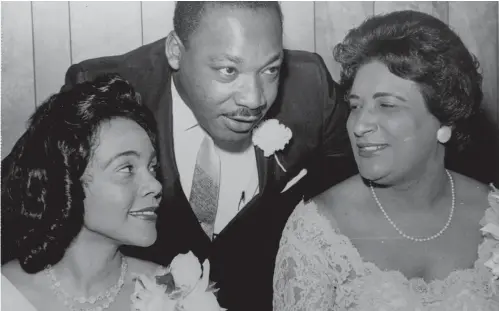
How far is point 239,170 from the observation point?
1.70 metres

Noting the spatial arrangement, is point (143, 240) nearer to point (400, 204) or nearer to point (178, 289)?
point (178, 289)

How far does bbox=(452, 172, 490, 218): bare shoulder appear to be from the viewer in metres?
1.65

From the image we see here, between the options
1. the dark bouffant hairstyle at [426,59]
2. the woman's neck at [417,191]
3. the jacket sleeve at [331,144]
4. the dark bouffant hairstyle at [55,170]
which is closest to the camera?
the dark bouffant hairstyle at [55,170]

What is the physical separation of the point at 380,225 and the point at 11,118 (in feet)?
3.20

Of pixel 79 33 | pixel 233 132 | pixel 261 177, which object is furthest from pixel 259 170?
pixel 79 33

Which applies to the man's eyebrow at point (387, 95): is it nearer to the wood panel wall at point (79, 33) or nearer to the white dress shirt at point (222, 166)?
the wood panel wall at point (79, 33)

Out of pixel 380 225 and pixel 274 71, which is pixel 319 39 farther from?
pixel 380 225

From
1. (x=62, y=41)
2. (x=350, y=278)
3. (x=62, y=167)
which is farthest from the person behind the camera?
(x=62, y=41)

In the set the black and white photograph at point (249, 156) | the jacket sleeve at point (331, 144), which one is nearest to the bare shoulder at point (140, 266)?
the black and white photograph at point (249, 156)

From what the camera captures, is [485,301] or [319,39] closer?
[485,301]

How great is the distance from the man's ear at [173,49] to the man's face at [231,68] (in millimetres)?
11

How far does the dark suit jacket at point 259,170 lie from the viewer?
1.63 metres

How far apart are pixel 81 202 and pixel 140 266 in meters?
0.23

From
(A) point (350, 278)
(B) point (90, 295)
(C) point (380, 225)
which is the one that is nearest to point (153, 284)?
(B) point (90, 295)
